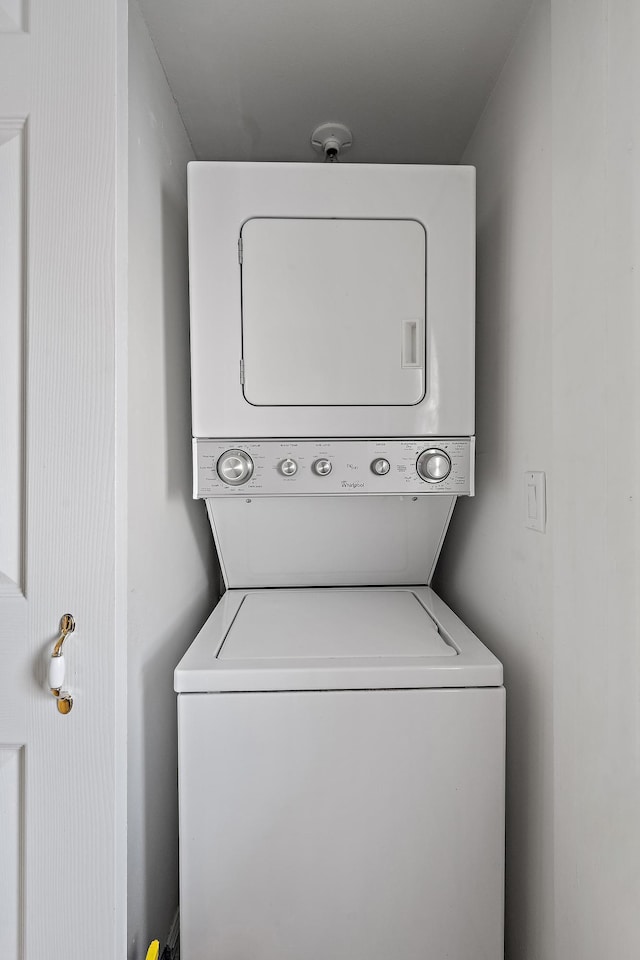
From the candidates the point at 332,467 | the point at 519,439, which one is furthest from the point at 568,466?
the point at 332,467

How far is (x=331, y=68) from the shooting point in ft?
4.75

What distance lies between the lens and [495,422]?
151cm

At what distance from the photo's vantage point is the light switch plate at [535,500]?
3.97 ft

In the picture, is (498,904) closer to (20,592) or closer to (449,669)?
(449,669)

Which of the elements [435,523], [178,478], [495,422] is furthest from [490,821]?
[178,478]

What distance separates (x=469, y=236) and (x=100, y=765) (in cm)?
143

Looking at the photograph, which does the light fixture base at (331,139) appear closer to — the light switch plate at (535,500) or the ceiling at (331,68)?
the ceiling at (331,68)

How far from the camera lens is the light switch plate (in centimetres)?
121

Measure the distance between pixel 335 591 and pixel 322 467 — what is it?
49 centimetres

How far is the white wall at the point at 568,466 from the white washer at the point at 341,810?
14cm

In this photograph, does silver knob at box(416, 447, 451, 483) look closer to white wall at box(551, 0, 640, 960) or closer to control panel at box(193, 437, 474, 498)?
control panel at box(193, 437, 474, 498)

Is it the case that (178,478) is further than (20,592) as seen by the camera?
Yes

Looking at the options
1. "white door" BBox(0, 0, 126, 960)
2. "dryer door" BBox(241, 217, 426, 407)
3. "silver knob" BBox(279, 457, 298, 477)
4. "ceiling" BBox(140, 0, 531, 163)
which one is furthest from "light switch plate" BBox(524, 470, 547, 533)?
"ceiling" BBox(140, 0, 531, 163)

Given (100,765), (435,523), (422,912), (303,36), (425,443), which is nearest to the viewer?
(100,765)
